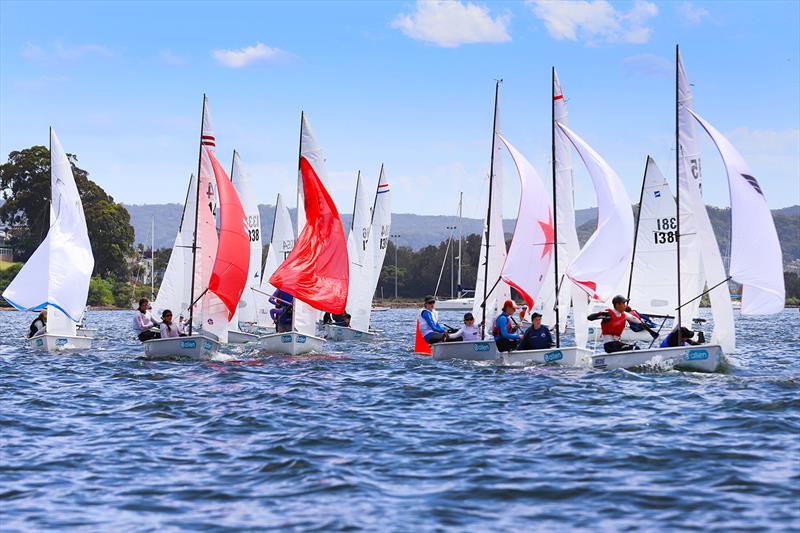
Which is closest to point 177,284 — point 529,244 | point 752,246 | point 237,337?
point 237,337

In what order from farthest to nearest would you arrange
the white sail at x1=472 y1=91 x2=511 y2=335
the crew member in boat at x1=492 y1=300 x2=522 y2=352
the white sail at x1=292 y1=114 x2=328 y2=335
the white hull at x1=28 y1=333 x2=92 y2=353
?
the white sail at x1=472 y1=91 x2=511 y2=335, the white hull at x1=28 y1=333 x2=92 y2=353, the white sail at x1=292 y1=114 x2=328 y2=335, the crew member in boat at x1=492 y1=300 x2=522 y2=352

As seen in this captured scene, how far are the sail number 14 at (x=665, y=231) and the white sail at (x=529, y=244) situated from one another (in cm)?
941

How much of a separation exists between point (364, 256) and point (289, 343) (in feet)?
53.7

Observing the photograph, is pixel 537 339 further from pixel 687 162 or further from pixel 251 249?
pixel 251 249

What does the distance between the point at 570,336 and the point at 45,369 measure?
23.5 m

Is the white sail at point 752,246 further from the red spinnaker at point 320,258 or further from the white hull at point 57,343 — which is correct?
the white hull at point 57,343

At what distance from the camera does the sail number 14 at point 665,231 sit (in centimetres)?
3259

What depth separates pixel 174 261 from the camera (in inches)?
1308

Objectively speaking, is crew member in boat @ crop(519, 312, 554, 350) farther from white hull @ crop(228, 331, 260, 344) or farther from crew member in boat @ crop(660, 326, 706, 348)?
white hull @ crop(228, 331, 260, 344)

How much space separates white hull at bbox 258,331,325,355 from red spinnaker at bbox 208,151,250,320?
113 cm

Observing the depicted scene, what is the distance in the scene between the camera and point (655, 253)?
32594 millimetres

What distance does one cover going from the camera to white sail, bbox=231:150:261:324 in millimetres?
36906

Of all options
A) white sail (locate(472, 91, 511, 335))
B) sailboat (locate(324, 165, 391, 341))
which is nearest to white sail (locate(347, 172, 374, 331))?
sailboat (locate(324, 165, 391, 341))

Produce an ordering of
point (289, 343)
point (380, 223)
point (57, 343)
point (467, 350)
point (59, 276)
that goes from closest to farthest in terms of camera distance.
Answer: point (467, 350) → point (289, 343) → point (59, 276) → point (57, 343) → point (380, 223)
